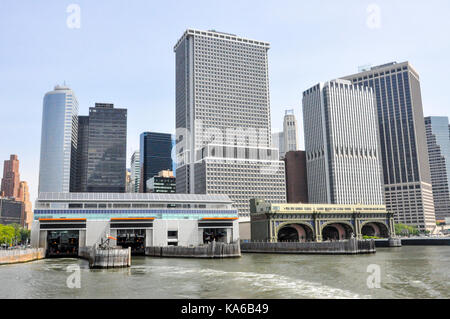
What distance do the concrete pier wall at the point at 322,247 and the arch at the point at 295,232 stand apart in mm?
41482

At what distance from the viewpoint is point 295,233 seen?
196 m

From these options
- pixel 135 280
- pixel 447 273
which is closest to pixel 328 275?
pixel 447 273

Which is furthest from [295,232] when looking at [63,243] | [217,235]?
[63,243]

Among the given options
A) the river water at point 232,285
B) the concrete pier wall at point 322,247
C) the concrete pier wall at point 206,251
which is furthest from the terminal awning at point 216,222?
the river water at point 232,285

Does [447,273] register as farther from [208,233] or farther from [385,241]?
[385,241]

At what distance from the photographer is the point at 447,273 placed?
64875 millimetres

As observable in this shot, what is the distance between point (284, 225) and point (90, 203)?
85.1 metres

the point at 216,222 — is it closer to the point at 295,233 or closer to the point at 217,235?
the point at 217,235

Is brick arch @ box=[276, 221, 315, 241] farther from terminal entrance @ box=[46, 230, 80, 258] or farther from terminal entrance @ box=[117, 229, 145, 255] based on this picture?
terminal entrance @ box=[46, 230, 80, 258]

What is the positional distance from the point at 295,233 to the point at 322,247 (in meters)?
68.5

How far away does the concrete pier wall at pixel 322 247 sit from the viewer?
122000 millimetres

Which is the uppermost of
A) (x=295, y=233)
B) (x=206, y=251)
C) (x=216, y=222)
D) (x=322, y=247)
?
(x=216, y=222)

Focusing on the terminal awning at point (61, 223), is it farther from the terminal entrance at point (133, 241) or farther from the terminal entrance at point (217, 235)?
the terminal entrance at point (217, 235)
